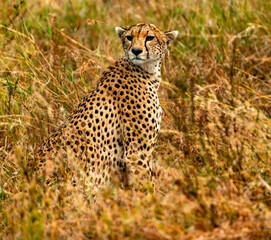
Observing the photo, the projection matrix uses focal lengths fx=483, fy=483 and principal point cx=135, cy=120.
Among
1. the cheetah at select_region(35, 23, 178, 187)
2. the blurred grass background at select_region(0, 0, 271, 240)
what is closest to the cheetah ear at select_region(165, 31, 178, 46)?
the cheetah at select_region(35, 23, 178, 187)

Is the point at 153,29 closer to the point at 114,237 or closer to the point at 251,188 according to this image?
the point at 251,188

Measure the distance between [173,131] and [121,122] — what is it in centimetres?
63

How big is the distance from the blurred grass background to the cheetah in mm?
Answer: 146

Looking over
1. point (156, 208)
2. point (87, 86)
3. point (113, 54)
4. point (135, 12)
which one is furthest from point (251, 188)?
point (135, 12)

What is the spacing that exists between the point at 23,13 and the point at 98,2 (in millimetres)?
1195

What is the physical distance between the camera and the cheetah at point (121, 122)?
9.53 feet

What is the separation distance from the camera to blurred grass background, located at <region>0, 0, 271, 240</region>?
220 centimetres

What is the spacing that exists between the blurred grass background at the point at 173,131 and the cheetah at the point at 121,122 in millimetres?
146

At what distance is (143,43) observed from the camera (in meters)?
3.19

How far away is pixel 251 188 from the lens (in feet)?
7.77

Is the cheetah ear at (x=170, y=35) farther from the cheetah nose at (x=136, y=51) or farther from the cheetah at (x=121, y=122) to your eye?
the cheetah nose at (x=136, y=51)

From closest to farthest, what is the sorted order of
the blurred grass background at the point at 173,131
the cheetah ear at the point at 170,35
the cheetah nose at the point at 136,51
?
1. the blurred grass background at the point at 173,131
2. the cheetah nose at the point at 136,51
3. the cheetah ear at the point at 170,35

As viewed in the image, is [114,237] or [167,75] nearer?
[114,237]

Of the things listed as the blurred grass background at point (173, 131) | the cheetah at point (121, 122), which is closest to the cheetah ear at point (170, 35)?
the cheetah at point (121, 122)
